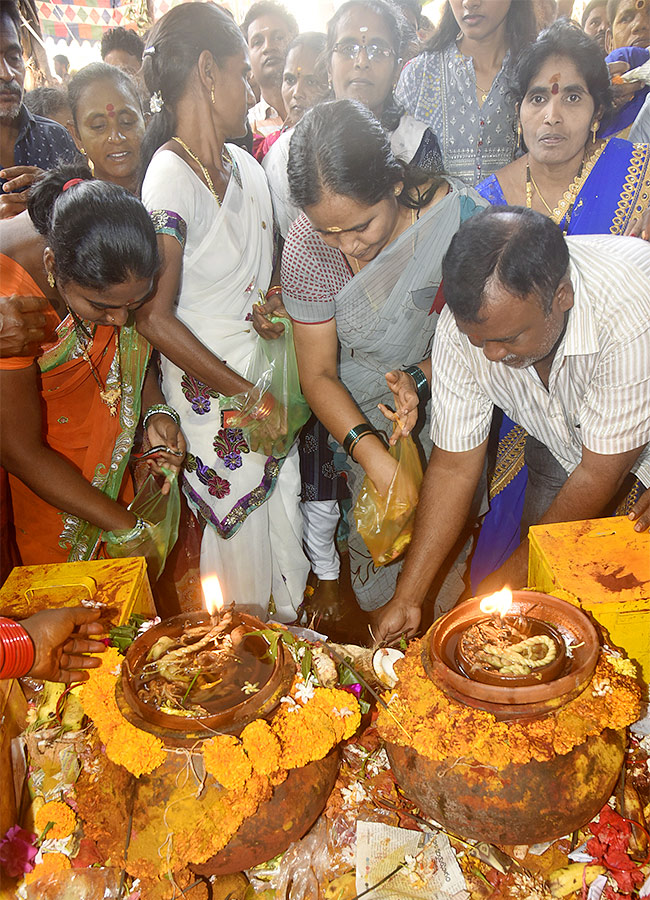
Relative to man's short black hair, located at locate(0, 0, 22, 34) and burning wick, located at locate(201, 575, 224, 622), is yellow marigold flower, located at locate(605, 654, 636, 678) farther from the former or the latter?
man's short black hair, located at locate(0, 0, 22, 34)

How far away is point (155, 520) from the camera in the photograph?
6.64 ft

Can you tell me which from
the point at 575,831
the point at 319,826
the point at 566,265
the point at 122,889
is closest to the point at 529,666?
the point at 575,831

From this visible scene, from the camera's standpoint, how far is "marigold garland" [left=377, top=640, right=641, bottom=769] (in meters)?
0.88

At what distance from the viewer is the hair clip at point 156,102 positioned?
176 centimetres

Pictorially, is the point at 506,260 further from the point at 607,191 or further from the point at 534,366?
the point at 607,191

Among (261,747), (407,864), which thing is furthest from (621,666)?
(261,747)

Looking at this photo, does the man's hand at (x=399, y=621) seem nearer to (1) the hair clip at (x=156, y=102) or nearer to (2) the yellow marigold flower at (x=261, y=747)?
(2) the yellow marigold flower at (x=261, y=747)

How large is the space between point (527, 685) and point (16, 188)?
1.70m

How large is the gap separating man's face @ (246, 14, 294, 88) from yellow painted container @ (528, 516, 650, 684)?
4.58 ft

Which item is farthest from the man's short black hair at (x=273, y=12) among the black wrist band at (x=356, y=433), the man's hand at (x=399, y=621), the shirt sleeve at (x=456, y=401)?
the man's hand at (x=399, y=621)

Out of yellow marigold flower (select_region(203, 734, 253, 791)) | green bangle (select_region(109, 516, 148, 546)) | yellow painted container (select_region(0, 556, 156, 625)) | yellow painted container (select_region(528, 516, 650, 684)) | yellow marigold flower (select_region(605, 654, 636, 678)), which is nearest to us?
yellow marigold flower (select_region(203, 734, 253, 791))

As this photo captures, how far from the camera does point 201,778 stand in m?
0.90

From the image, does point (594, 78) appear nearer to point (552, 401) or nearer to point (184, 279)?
point (552, 401)

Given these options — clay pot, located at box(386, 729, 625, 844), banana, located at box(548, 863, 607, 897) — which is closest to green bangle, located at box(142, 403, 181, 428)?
clay pot, located at box(386, 729, 625, 844)
